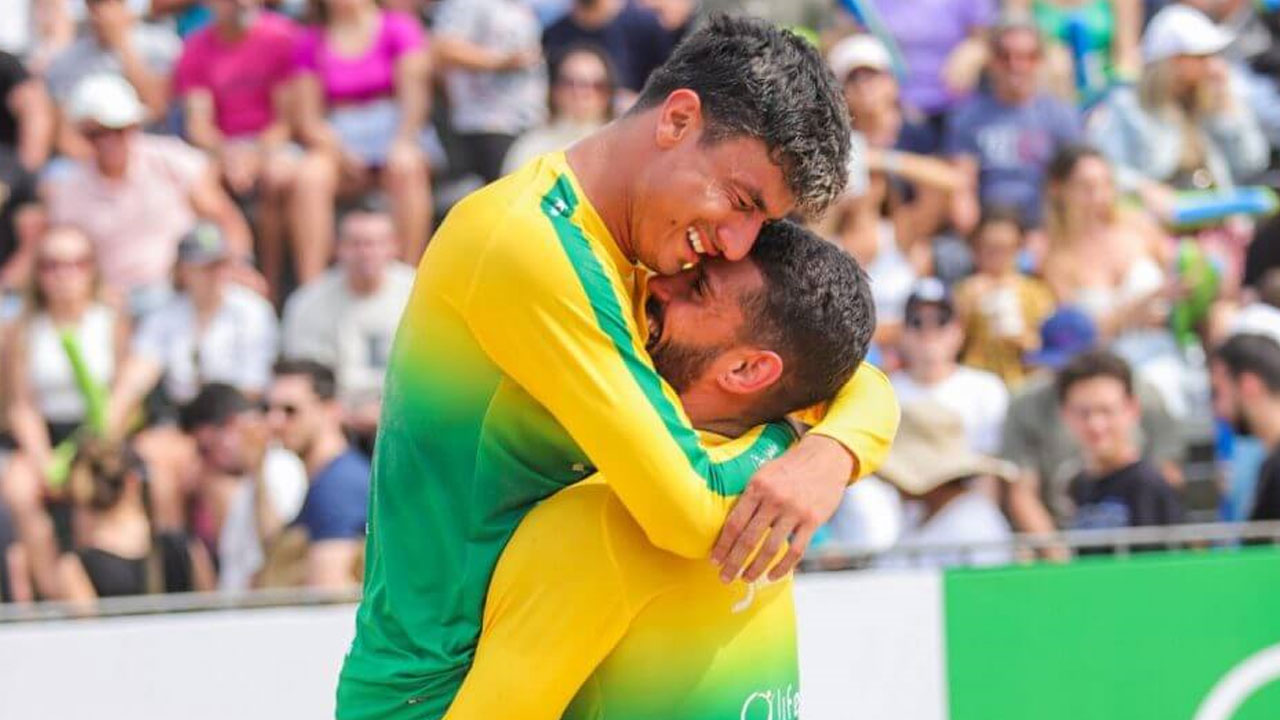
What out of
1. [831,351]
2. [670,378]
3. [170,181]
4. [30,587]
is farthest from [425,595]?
[170,181]

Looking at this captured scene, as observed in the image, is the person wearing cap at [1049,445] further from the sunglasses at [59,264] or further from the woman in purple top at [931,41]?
the sunglasses at [59,264]

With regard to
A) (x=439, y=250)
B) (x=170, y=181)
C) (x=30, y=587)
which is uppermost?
(x=170, y=181)

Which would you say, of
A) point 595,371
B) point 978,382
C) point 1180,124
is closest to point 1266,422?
point 978,382

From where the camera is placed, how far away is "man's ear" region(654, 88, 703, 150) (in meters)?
3.21

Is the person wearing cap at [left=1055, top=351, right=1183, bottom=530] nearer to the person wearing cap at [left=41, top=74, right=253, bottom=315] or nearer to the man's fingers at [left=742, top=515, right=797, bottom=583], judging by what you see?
the person wearing cap at [left=41, top=74, right=253, bottom=315]

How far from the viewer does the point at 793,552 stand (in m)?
3.19

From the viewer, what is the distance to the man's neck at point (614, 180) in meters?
3.26

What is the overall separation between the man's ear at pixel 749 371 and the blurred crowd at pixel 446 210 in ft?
8.92

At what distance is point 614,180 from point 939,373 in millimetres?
4093

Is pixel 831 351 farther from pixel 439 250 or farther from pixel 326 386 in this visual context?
pixel 326 386

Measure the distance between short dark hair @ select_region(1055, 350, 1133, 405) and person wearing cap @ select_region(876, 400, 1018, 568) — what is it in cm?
33

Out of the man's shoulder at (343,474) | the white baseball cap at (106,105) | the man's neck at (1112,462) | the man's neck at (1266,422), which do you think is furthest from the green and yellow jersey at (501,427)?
the white baseball cap at (106,105)

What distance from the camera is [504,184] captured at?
3.23 meters

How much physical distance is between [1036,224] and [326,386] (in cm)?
291
